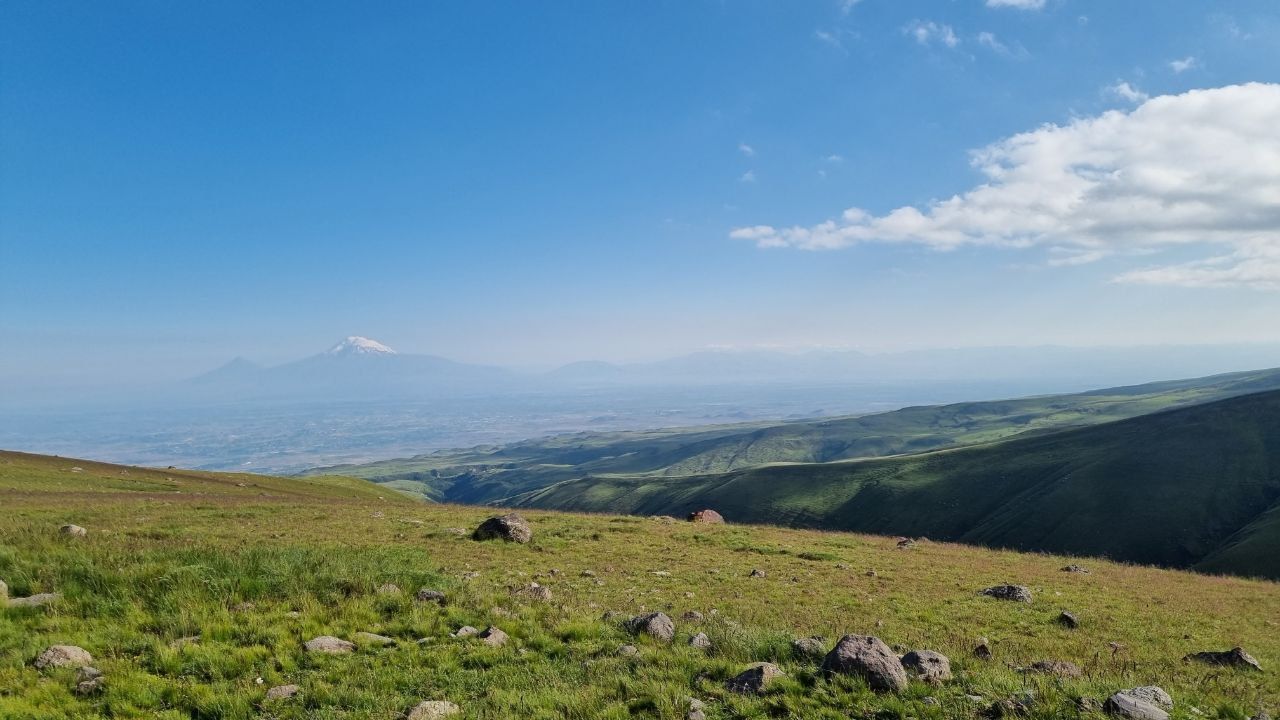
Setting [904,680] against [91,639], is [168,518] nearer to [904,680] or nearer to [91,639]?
[91,639]

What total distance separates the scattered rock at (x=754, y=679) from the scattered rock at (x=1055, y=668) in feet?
14.3

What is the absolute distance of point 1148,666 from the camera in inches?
496

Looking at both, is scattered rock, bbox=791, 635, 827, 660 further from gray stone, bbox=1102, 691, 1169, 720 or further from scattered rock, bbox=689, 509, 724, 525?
scattered rock, bbox=689, 509, 724, 525

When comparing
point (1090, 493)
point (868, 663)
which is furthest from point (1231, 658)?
point (1090, 493)

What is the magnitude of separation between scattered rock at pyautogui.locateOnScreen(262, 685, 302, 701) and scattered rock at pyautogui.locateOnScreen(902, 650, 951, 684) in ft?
30.8

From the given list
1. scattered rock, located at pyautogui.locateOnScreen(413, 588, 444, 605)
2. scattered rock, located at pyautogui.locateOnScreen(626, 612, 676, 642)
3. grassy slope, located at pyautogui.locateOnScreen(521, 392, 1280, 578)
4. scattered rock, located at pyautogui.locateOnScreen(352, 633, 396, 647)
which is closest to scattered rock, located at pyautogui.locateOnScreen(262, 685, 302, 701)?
scattered rock, located at pyautogui.locateOnScreen(352, 633, 396, 647)

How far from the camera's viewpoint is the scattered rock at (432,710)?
7.47 m

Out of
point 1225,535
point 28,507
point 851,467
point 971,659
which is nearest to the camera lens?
point 971,659

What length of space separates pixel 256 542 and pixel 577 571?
12.2 metres

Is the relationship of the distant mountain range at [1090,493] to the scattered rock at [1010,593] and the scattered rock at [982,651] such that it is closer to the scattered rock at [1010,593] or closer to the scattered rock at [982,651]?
the scattered rock at [1010,593]

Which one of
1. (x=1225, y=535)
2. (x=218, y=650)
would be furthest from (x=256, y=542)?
(x=1225, y=535)

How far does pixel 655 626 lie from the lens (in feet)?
36.3

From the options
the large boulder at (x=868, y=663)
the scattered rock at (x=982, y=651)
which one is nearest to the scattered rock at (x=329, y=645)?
the large boulder at (x=868, y=663)

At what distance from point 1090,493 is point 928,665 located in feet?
388
